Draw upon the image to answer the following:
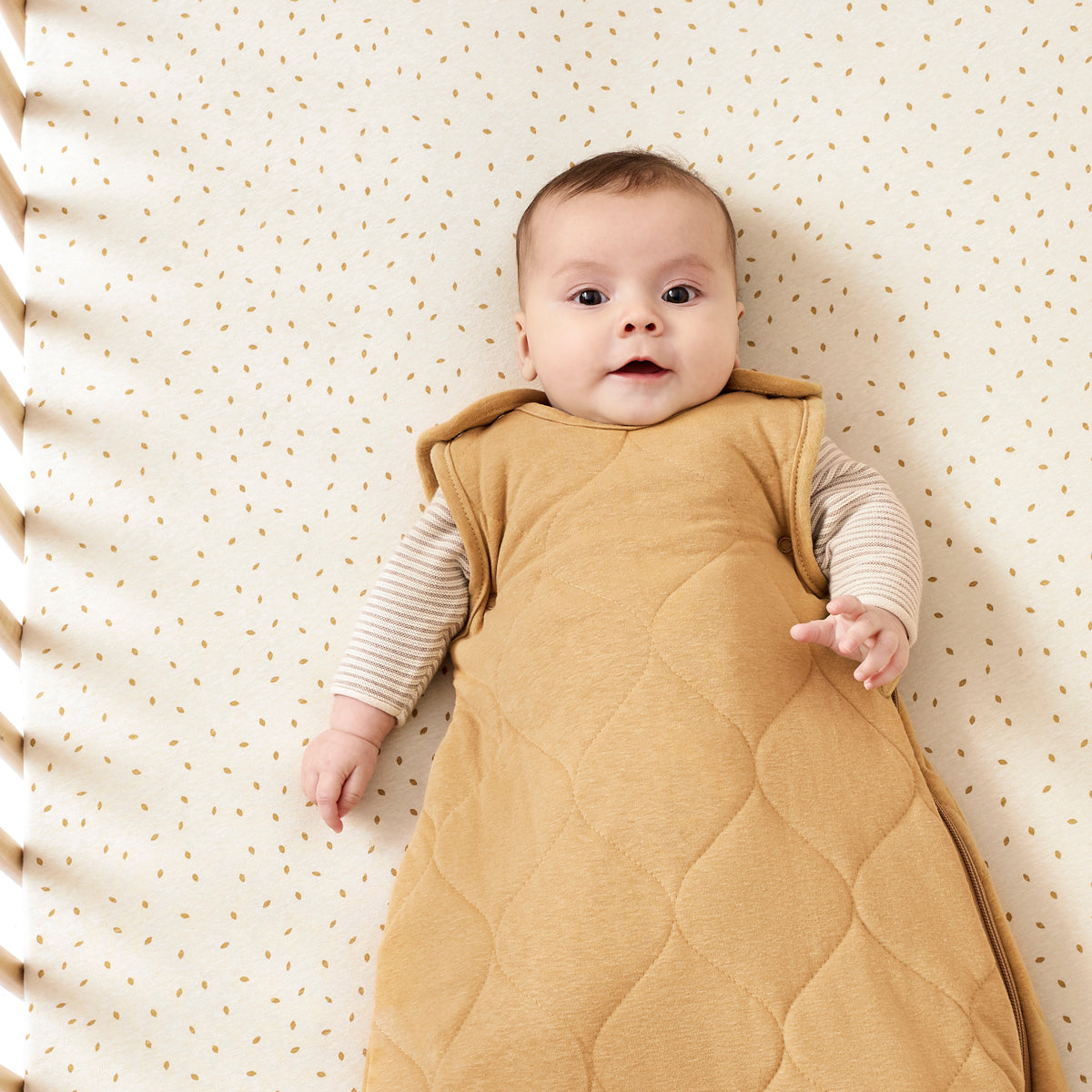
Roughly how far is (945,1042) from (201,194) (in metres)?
1.24

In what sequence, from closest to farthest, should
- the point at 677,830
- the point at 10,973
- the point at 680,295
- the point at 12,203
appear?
the point at 677,830
the point at 10,973
the point at 680,295
the point at 12,203

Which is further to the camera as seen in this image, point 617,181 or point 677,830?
point 617,181

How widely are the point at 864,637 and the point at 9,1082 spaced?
92 cm

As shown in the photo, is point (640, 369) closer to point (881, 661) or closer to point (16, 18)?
point (881, 661)

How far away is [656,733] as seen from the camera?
93 centimetres

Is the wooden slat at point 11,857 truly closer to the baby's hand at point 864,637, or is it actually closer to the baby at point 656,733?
the baby at point 656,733

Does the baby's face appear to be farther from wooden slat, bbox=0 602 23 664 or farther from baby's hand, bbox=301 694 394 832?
wooden slat, bbox=0 602 23 664

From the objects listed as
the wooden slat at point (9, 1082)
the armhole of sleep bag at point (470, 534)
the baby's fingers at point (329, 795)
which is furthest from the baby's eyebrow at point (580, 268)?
the wooden slat at point (9, 1082)

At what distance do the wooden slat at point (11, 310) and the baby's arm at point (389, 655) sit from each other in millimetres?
538

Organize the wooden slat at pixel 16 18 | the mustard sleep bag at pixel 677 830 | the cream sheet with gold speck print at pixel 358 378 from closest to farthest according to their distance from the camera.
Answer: the mustard sleep bag at pixel 677 830
the cream sheet with gold speck print at pixel 358 378
the wooden slat at pixel 16 18

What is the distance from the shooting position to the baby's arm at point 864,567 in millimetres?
936

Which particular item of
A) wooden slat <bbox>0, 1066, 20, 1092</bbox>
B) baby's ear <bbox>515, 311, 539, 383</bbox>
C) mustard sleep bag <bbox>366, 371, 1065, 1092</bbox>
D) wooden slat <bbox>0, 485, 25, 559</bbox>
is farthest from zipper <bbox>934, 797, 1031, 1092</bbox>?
wooden slat <bbox>0, 485, 25, 559</bbox>

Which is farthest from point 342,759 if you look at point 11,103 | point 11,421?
point 11,103

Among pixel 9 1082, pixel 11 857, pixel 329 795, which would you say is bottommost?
pixel 9 1082
